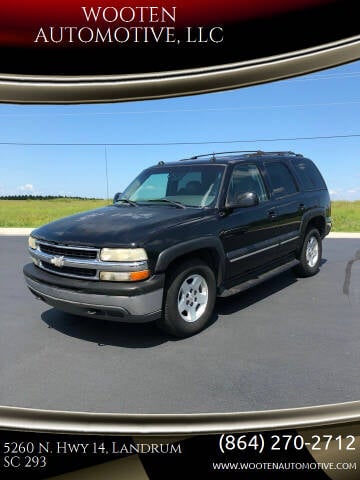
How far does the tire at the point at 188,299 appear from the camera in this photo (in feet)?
12.8

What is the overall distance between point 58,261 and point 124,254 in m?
0.83

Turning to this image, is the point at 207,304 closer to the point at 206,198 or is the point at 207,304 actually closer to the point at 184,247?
the point at 184,247

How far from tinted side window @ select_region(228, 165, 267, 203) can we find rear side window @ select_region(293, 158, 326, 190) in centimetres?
136

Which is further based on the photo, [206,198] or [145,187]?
[145,187]

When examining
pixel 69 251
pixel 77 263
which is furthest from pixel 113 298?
pixel 69 251

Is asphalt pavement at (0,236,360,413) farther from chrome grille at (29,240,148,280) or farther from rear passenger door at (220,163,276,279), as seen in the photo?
chrome grille at (29,240,148,280)

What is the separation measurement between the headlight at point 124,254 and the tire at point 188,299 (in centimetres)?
48

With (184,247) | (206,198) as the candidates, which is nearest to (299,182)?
(206,198)

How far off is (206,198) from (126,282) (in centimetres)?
160

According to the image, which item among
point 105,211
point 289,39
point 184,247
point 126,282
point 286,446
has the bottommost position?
point 286,446

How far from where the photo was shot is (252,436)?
2.22 m

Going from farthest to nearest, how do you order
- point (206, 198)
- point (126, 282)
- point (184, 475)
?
→ point (206, 198) < point (126, 282) < point (184, 475)

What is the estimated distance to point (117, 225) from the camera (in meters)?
3.96

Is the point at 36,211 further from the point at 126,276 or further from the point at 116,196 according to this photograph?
the point at 126,276
